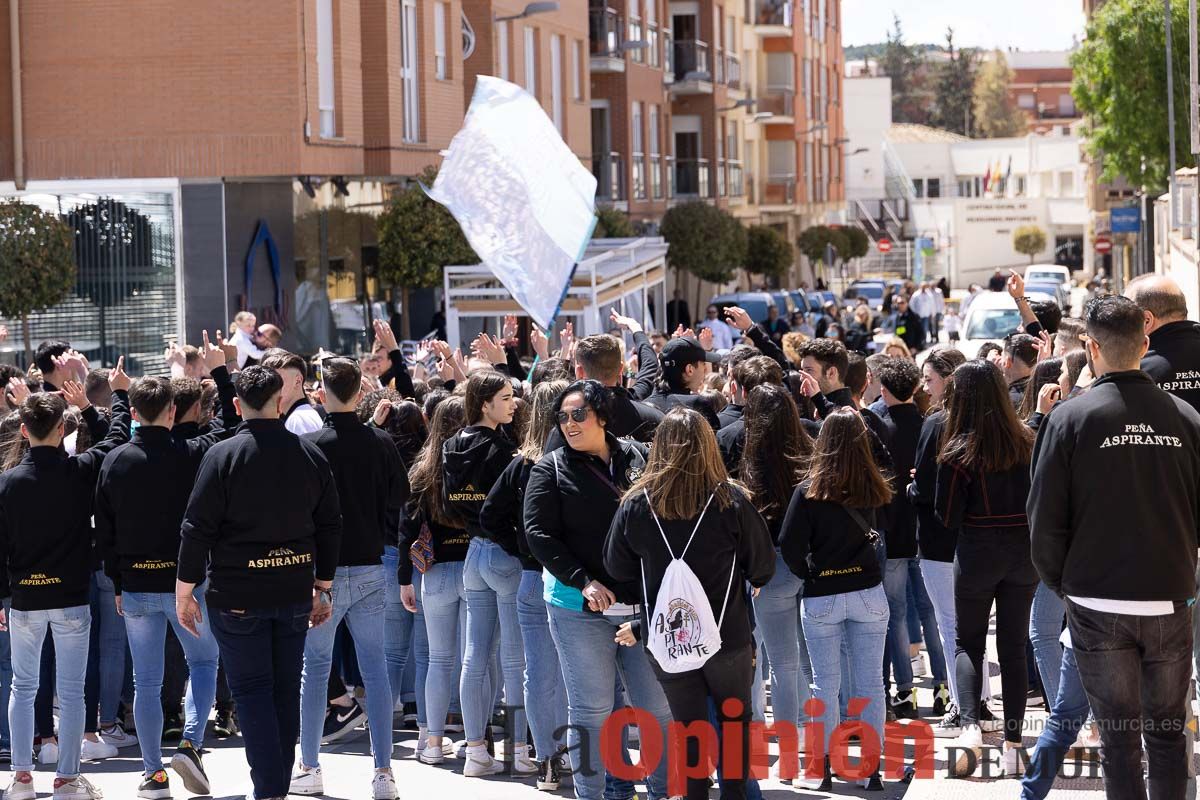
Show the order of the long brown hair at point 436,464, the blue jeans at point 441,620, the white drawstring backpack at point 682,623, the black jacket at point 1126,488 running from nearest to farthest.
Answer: the black jacket at point 1126,488, the white drawstring backpack at point 682,623, the long brown hair at point 436,464, the blue jeans at point 441,620

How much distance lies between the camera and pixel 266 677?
22.8 ft

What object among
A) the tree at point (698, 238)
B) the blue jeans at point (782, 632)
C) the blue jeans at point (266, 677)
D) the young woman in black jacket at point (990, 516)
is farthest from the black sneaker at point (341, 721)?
the tree at point (698, 238)

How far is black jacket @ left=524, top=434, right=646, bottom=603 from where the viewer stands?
6438 millimetres

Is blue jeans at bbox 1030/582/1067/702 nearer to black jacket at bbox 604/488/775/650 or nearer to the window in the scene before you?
black jacket at bbox 604/488/775/650

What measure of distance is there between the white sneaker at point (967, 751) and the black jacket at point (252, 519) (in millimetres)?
3030

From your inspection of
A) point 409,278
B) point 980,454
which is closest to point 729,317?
point 980,454

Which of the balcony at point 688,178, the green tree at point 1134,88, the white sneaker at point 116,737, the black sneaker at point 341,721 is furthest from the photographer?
the balcony at point 688,178

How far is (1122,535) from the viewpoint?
541 cm

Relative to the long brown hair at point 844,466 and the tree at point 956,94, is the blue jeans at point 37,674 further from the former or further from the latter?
the tree at point 956,94

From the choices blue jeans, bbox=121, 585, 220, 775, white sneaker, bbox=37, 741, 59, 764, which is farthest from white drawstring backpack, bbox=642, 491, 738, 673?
white sneaker, bbox=37, 741, 59, 764

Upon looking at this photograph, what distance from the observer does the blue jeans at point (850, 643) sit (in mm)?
7129

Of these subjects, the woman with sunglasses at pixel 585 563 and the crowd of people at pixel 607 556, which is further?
the woman with sunglasses at pixel 585 563

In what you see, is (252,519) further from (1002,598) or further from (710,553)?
(1002,598)

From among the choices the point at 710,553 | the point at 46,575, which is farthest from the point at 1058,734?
the point at 46,575
